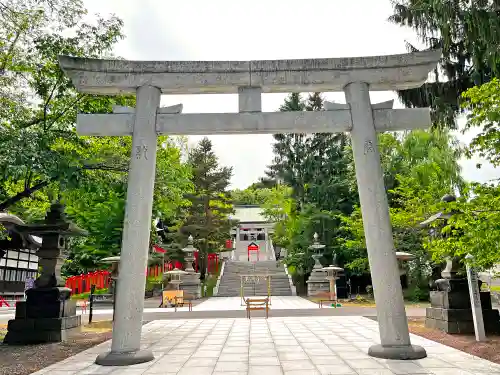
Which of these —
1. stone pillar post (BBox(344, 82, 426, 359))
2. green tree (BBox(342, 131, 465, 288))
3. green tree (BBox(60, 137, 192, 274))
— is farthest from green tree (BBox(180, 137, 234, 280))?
stone pillar post (BBox(344, 82, 426, 359))

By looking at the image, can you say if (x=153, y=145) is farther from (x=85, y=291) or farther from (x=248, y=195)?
(x=248, y=195)

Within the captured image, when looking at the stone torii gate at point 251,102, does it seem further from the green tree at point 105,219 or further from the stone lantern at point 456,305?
the green tree at point 105,219

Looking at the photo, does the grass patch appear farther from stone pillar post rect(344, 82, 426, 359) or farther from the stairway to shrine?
the stairway to shrine

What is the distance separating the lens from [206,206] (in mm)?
26359

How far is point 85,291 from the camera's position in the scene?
23062mm

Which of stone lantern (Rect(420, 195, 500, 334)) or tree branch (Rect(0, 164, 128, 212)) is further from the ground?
tree branch (Rect(0, 164, 128, 212))

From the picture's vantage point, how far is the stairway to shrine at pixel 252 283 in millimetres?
23406

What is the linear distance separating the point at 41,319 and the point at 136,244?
4182 mm

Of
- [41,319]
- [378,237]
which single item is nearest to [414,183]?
[378,237]

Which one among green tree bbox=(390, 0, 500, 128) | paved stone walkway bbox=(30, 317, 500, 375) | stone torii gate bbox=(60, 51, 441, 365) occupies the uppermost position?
green tree bbox=(390, 0, 500, 128)

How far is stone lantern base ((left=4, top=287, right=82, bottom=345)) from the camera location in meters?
8.22

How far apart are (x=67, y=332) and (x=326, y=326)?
6394mm

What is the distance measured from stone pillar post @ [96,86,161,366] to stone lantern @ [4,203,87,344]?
10.7ft

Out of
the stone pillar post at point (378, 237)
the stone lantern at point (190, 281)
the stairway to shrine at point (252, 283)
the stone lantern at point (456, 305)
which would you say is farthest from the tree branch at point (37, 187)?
the stone lantern at point (190, 281)
